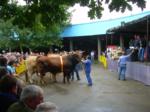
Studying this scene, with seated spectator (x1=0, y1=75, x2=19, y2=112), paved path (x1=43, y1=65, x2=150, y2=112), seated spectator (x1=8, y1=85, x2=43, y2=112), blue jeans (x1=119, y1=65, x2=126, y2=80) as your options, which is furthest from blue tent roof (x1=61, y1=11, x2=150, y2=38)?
seated spectator (x1=8, y1=85, x2=43, y2=112)

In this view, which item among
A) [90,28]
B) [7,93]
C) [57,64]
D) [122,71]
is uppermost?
[90,28]

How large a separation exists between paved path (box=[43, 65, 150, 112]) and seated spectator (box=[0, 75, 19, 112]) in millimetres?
9816

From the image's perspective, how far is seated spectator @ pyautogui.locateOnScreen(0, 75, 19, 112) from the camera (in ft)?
22.4

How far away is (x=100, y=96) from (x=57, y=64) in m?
7.53

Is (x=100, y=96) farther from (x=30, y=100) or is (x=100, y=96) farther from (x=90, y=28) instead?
(x=90, y=28)

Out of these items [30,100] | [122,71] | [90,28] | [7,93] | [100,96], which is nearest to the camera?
[30,100]

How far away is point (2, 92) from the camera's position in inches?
273

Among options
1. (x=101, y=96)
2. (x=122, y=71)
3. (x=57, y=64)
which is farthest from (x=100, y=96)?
(x=122, y=71)

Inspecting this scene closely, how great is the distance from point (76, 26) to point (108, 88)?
40439mm

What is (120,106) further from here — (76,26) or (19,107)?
(76,26)

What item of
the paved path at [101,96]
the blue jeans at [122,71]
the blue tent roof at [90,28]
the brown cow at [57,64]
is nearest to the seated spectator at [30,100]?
the paved path at [101,96]

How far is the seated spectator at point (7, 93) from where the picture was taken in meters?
6.82

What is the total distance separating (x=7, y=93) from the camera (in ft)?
22.7

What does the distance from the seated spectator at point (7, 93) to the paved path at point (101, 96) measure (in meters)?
9.82
